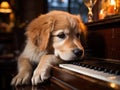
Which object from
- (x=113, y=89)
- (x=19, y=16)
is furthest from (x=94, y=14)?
(x=19, y=16)

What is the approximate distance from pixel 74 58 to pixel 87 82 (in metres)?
0.52

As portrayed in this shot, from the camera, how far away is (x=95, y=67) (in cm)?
104

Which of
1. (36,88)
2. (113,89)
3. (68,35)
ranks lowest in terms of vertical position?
(36,88)

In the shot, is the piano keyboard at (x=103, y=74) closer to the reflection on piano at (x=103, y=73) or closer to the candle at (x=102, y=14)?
the reflection on piano at (x=103, y=73)

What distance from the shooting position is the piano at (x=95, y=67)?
0.87 m

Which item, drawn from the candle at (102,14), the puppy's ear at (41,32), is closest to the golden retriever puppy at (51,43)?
the puppy's ear at (41,32)

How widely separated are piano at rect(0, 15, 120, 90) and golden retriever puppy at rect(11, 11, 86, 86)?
0.06 metres

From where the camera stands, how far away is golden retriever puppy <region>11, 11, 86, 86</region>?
1419 millimetres

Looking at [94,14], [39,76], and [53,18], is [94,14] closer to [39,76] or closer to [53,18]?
[53,18]

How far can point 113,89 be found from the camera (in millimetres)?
759

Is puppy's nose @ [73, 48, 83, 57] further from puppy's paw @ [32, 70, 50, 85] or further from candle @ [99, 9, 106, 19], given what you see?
candle @ [99, 9, 106, 19]

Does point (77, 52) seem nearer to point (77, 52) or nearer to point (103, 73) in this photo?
point (77, 52)

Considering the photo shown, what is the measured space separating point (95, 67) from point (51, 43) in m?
0.54

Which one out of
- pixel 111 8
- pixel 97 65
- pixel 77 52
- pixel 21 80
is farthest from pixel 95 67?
pixel 111 8
